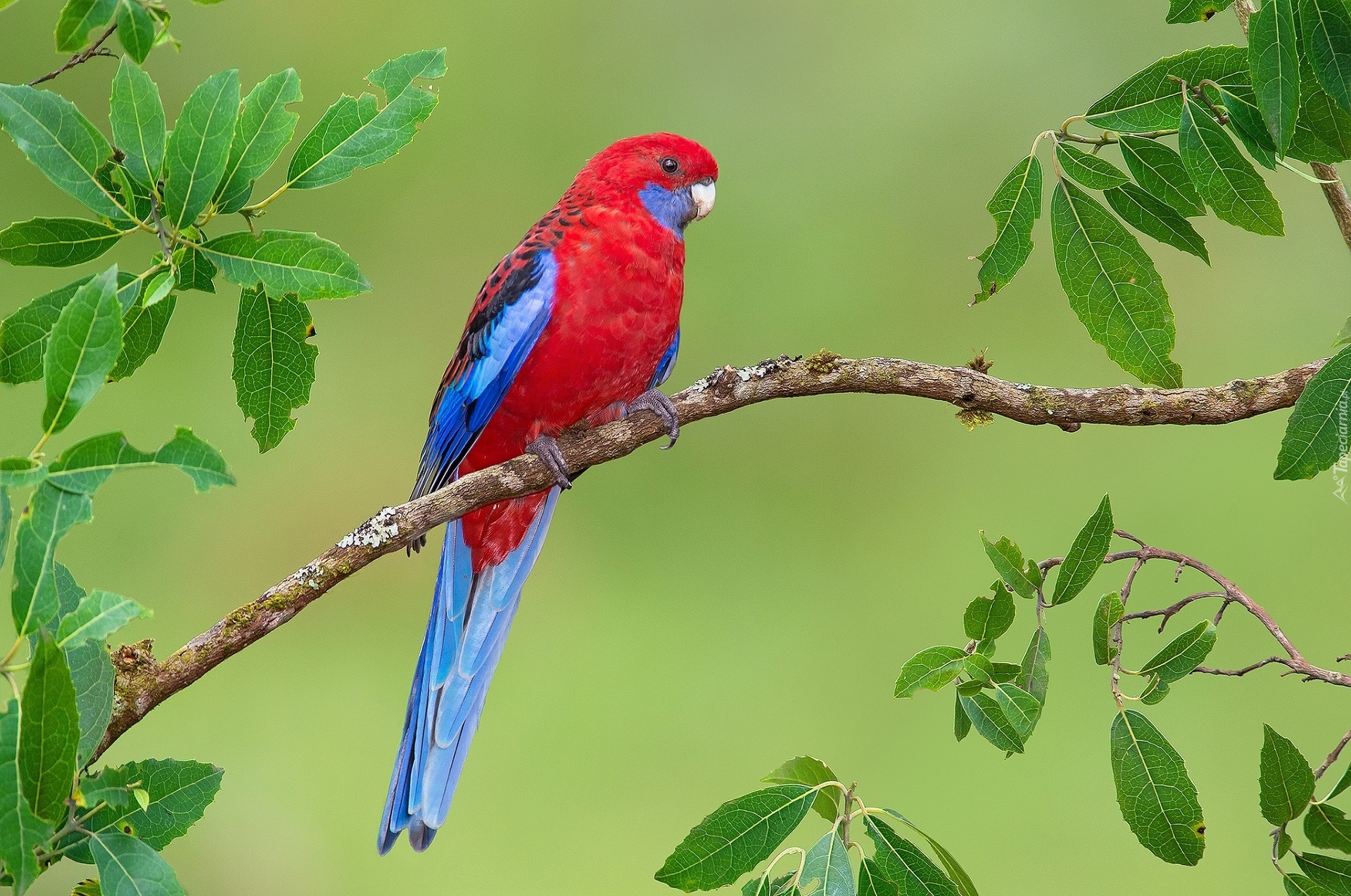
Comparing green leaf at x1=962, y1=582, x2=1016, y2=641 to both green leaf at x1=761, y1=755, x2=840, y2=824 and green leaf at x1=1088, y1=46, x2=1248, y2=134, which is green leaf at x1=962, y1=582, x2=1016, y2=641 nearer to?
green leaf at x1=761, y1=755, x2=840, y2=824

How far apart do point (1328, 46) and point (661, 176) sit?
A: 38.6 inches

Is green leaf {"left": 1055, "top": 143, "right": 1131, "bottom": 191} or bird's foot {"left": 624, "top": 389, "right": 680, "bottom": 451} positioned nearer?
green leaf {"left": 1055, "top": 143, "right": 1131, "bottom": 191}

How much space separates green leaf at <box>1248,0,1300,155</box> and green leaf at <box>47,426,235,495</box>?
863 mm

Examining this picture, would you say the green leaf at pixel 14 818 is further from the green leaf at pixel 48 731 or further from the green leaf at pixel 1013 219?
the green leaf at pixel 1013 219

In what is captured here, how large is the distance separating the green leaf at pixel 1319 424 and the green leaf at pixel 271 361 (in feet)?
3.08

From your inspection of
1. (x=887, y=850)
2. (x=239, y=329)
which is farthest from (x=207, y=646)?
(x=887, y=850)

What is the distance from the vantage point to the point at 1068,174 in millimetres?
1123

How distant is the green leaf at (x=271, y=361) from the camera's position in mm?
1029

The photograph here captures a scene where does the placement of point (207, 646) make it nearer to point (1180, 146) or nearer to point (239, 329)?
point (239, 329)

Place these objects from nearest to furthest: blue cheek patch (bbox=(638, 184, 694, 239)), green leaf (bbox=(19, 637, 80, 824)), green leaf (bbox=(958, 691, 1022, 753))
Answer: green leaf (bbox=(19, 637, 80, 824)), green leaf (bbox=(958, 691, 1022, 753)), blue cheek patch (bbox=(638, 184, 694, 239))

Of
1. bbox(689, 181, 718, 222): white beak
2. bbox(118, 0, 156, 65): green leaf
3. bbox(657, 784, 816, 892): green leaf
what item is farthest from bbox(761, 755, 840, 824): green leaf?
bbox(689, 181, 718, 222): white beak

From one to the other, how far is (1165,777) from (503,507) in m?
1.01

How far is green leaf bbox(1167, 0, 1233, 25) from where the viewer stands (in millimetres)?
997

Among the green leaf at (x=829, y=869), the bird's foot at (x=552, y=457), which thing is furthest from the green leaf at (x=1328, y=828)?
the bird's foot at (x=552, y=457)
